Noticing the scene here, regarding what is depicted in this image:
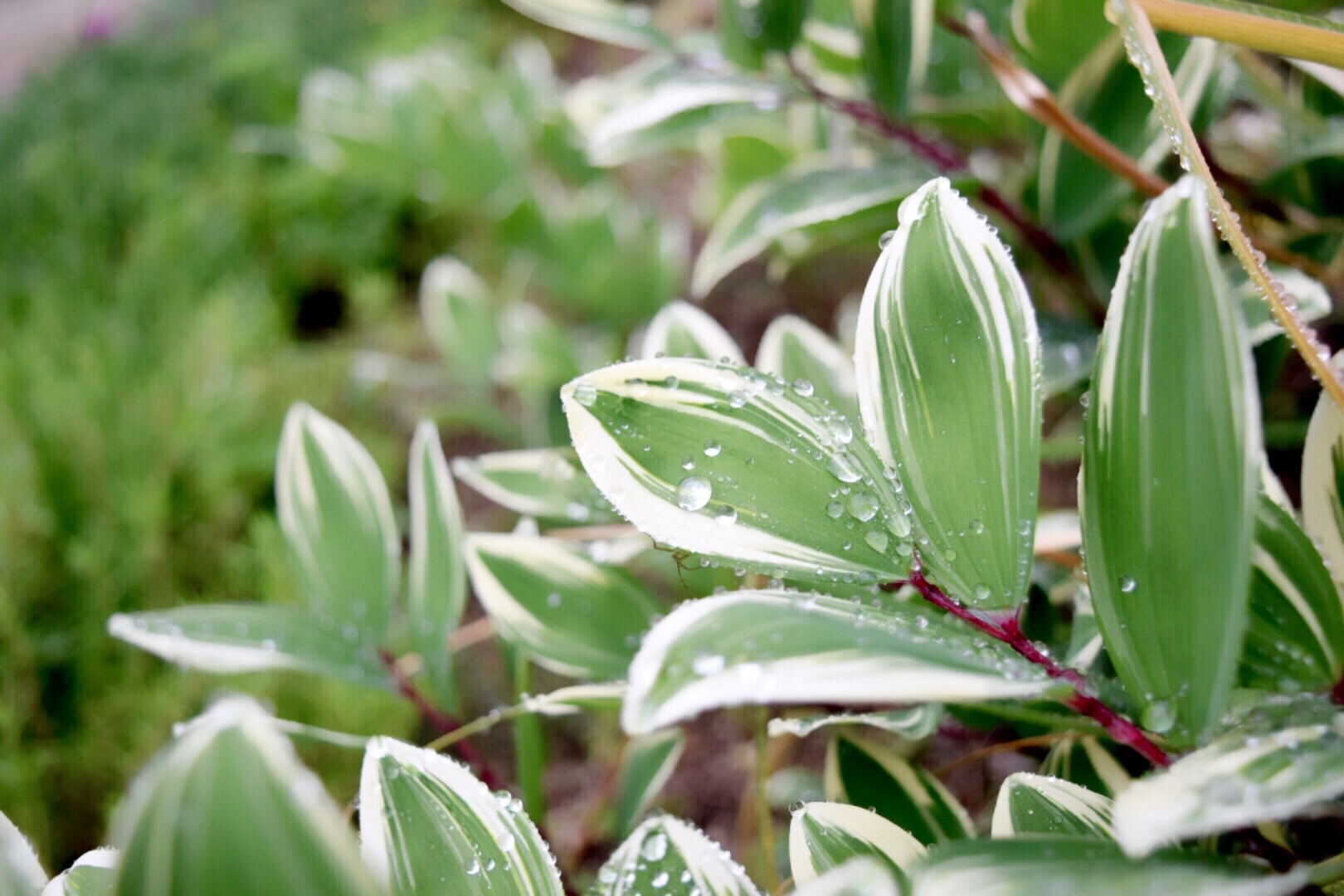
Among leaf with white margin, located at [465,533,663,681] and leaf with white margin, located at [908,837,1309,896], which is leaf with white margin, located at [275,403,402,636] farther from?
leaf with white margin, located at [908,837,1309,896]

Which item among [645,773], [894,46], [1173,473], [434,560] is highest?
[894,46]

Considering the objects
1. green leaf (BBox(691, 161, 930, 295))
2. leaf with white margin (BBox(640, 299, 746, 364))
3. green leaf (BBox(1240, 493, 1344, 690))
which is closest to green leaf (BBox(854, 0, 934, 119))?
green leaf (BBox(691, 161, 930, 295))

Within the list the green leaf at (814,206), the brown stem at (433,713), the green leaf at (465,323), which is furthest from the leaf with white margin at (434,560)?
the green leaf at (465,323)

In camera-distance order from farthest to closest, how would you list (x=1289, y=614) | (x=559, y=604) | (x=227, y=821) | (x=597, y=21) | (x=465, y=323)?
(x=465, y=323), (x=597, y=21), (x=559, y=604), (x=1289, y=614), (x=227, y=821)

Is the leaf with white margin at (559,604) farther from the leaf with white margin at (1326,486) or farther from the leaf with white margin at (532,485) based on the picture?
the leaf with white margin at (1326,486)

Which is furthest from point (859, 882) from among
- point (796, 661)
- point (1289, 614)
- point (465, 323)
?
point (465, 323)

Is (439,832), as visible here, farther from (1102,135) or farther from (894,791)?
(1102,135)

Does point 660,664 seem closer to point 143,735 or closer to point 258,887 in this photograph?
point 258,887
